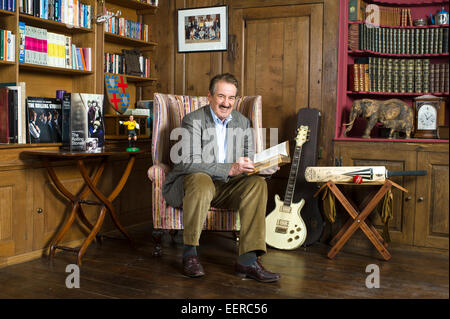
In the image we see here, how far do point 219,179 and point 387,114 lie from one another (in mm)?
1433

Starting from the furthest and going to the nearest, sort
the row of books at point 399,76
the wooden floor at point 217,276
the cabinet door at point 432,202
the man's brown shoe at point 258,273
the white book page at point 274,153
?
the row of books at point 399,76 → the cabinet door at point 432,202 → the white book page at point 274,153 → the man's brown shoe at point 258,273 → the wooden floor at point 217,276

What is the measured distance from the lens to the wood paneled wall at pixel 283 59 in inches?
→ 137

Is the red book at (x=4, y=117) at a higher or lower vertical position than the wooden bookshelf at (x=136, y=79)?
lower

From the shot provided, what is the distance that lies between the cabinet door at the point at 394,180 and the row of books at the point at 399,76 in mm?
487

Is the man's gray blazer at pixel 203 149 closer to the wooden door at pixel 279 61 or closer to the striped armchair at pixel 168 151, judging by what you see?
the striped armchair at pixel 168 151

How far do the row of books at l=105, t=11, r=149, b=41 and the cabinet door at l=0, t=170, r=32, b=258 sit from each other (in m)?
1.41

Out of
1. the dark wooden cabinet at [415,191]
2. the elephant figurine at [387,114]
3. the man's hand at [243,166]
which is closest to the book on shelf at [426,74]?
the elephant figurine at [387,114]

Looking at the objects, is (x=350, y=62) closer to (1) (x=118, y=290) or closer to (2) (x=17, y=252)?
(1) (x=118, y=290)

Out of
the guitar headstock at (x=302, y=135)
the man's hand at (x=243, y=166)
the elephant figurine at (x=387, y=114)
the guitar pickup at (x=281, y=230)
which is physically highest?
the elephant figurine at (x=387, y=114)

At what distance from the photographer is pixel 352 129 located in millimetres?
3756
